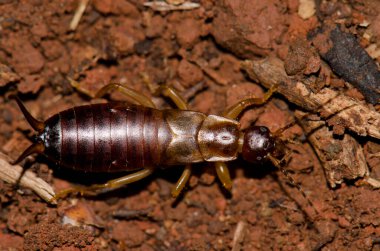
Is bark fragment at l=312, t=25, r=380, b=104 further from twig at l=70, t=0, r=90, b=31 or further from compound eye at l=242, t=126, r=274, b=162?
twig at l=70, t=0, r=90, b=31

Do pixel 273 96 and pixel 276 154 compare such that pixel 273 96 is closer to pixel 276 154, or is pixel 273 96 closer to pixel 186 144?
pixel 276 154

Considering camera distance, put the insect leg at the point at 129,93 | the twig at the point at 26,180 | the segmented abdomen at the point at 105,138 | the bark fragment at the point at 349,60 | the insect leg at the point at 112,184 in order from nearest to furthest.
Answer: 1. the segmented abdomen at the point at 105,138
2. the bark fragment at the point at 349,60
3. the twig at the point at 26,180
4. the insect leg at the point at 112,184
5. the insect leg at the point at 129,93

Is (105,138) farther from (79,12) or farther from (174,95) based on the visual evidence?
(79,12)

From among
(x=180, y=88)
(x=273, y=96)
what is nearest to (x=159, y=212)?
(x=180, y=88)

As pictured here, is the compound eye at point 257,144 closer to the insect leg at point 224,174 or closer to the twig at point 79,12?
the insect leg at point 224,174

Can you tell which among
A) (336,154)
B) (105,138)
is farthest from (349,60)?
(105,138)

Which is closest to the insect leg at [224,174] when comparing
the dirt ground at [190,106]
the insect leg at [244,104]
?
the dirt ground at [190,106]
